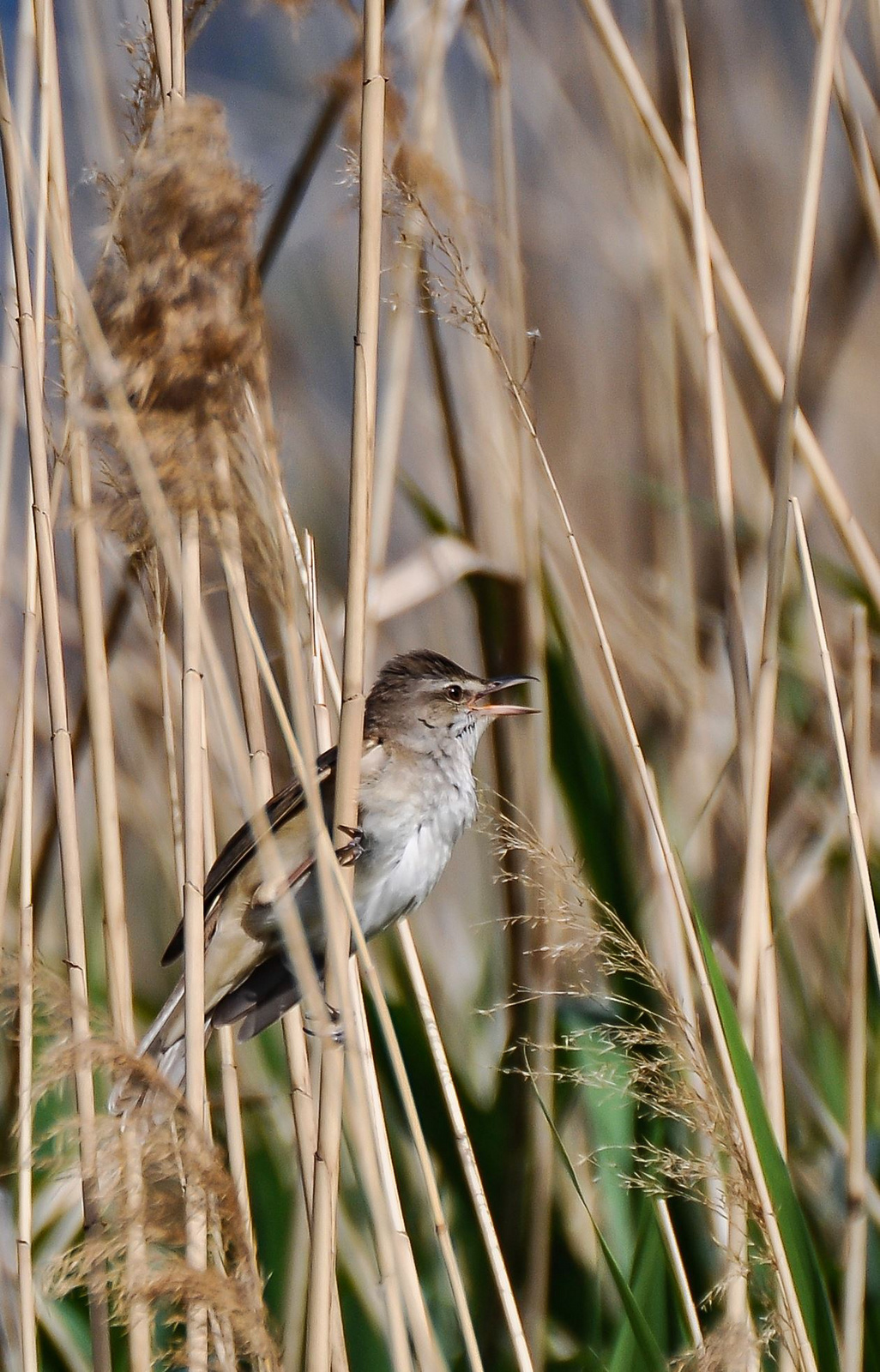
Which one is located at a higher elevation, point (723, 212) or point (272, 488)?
point (723, 212)

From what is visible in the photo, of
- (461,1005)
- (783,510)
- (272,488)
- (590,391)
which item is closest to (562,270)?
(590,391)

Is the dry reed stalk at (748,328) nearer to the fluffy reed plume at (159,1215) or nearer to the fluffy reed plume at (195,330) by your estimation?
the fluffy reed plume at (195,330)

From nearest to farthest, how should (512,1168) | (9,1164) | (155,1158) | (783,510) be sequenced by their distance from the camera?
1. (155,1158)
2. (783,510)
3. (512,1168)
4. (9,1164)

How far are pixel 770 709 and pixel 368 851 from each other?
2.36 feet

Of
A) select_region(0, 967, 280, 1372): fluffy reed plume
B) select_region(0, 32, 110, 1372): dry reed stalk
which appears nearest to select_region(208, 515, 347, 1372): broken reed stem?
select_region(0, 967, 280, 1372): fluffy reed plume

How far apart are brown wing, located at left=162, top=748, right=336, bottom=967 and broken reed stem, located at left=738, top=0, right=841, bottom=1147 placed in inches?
25.0

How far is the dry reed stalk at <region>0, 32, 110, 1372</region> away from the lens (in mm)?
1326

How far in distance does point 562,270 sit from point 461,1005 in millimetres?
1813

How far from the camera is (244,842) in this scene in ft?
6.07

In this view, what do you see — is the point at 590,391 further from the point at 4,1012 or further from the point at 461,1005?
the point at 4,1012

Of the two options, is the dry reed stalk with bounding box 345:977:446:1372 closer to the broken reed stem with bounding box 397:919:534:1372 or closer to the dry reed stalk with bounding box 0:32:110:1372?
the broken reed stem with bounding box 397:919:534:1372

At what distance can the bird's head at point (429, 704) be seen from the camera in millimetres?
2166

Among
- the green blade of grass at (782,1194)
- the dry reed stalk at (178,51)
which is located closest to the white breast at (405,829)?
the green blade of grass at (782,1194)

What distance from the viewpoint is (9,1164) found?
94.1 inches
